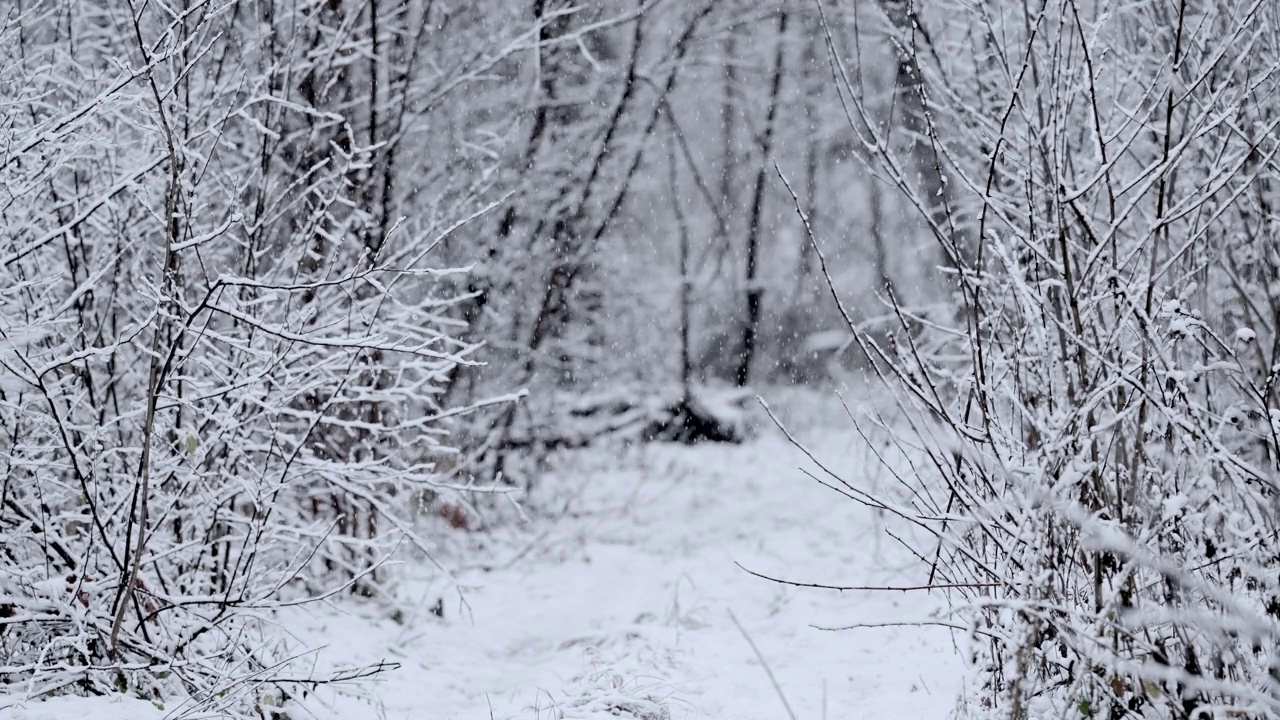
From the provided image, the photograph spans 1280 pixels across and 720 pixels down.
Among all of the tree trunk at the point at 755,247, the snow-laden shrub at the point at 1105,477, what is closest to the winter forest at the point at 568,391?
the snow-laden shrub at the point at 1105,477

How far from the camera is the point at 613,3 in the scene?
8.41 meters

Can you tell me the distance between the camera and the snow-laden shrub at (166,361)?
130 inches

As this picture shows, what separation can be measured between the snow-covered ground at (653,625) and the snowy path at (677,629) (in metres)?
0.02

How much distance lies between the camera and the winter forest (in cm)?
263

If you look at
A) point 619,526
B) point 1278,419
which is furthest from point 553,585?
point 1278,419

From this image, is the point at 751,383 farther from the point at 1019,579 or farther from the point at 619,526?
the point at 1019,579

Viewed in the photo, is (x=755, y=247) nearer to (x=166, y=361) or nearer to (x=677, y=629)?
(x=677, y=629)

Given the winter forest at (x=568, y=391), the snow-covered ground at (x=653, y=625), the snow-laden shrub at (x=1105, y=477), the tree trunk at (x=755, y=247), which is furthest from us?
the tree trunk at (x=755, y=247)

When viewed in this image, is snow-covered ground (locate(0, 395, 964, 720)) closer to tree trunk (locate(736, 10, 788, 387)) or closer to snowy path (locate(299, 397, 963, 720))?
snowy path (locate(299, 397, 963, 720))

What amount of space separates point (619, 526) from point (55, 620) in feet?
15.9

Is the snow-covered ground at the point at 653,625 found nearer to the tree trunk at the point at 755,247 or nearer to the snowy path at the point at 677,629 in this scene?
the snowy path at the point at 677,629

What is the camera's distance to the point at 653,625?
518 centimetres

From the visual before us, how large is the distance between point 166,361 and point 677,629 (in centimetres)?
299

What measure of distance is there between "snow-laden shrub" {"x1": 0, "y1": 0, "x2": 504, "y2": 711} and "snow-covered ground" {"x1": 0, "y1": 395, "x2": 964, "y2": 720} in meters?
0.40
